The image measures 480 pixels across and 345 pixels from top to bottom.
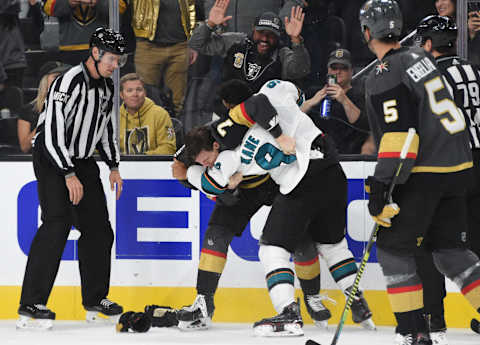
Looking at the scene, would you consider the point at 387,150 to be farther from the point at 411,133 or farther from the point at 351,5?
the point at 351,5

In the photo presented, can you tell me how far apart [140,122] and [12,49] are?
824mm

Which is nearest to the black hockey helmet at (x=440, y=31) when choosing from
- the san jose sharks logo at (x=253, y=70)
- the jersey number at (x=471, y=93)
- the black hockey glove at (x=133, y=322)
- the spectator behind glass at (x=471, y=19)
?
the jersey number at (x=471, y=93)

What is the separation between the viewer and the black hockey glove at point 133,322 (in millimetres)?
4172

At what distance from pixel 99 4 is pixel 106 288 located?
1551mm

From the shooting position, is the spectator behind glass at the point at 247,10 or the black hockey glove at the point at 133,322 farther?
the spectator behind glass at the point at 247,10

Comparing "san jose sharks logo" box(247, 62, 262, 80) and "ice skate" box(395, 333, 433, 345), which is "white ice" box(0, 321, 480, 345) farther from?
"san jose sharks logo" box(247, 62, 262, 80)

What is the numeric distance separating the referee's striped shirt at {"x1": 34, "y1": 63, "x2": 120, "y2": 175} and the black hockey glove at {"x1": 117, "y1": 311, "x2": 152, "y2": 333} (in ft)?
2.52

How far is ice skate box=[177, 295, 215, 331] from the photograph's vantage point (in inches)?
166

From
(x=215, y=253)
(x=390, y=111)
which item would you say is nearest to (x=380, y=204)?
(x=390, y=111)

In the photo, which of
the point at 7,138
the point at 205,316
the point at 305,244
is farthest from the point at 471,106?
the point at 7,138

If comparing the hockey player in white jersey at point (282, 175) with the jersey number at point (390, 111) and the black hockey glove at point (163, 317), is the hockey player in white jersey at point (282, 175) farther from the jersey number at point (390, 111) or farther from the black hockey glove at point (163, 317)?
the jersey number at point (390, 111)

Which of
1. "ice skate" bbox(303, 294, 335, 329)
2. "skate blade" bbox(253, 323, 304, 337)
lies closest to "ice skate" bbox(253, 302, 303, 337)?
"skate blade" bbox(253, 323, 304, 337)

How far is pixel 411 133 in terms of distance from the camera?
10.6 ft

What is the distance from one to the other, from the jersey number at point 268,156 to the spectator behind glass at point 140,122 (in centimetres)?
81
